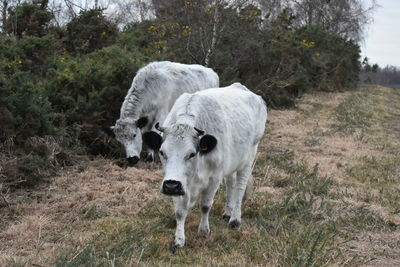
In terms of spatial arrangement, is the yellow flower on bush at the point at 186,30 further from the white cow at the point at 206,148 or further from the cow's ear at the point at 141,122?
the white cow at the point at 206,148

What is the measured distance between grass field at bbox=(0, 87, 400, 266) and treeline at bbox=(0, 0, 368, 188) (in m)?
0.83

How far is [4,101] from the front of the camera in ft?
27.2

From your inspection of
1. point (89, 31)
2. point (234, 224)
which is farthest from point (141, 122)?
point (89, 31)

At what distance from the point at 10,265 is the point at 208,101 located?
107 inches

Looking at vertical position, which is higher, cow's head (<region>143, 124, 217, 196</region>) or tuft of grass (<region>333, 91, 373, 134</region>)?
cow's head (<region>143, 124, 217, 196</region>)

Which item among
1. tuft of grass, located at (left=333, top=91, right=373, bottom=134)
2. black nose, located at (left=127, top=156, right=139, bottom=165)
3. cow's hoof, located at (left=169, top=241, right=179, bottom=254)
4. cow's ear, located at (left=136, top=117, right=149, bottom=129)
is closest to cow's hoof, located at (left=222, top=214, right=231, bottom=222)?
cow's hoof, located at (left=169, top=241, right=179, bottom=254)

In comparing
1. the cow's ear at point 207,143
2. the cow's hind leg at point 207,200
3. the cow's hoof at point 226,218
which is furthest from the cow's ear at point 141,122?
the cow's ear at point 207,143

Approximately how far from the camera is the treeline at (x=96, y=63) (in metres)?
8.67

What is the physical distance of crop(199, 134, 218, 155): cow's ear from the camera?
4.98m

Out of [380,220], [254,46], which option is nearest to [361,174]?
[380,220]

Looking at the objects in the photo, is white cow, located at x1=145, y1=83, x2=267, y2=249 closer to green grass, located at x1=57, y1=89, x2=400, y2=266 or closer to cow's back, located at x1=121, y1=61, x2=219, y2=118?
green grass, located at x1=57, y1=89, x2=400, y2=266

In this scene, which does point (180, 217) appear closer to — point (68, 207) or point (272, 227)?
point (272, 227)

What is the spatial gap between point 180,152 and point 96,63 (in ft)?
25.2

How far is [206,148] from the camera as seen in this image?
504 centimetres
